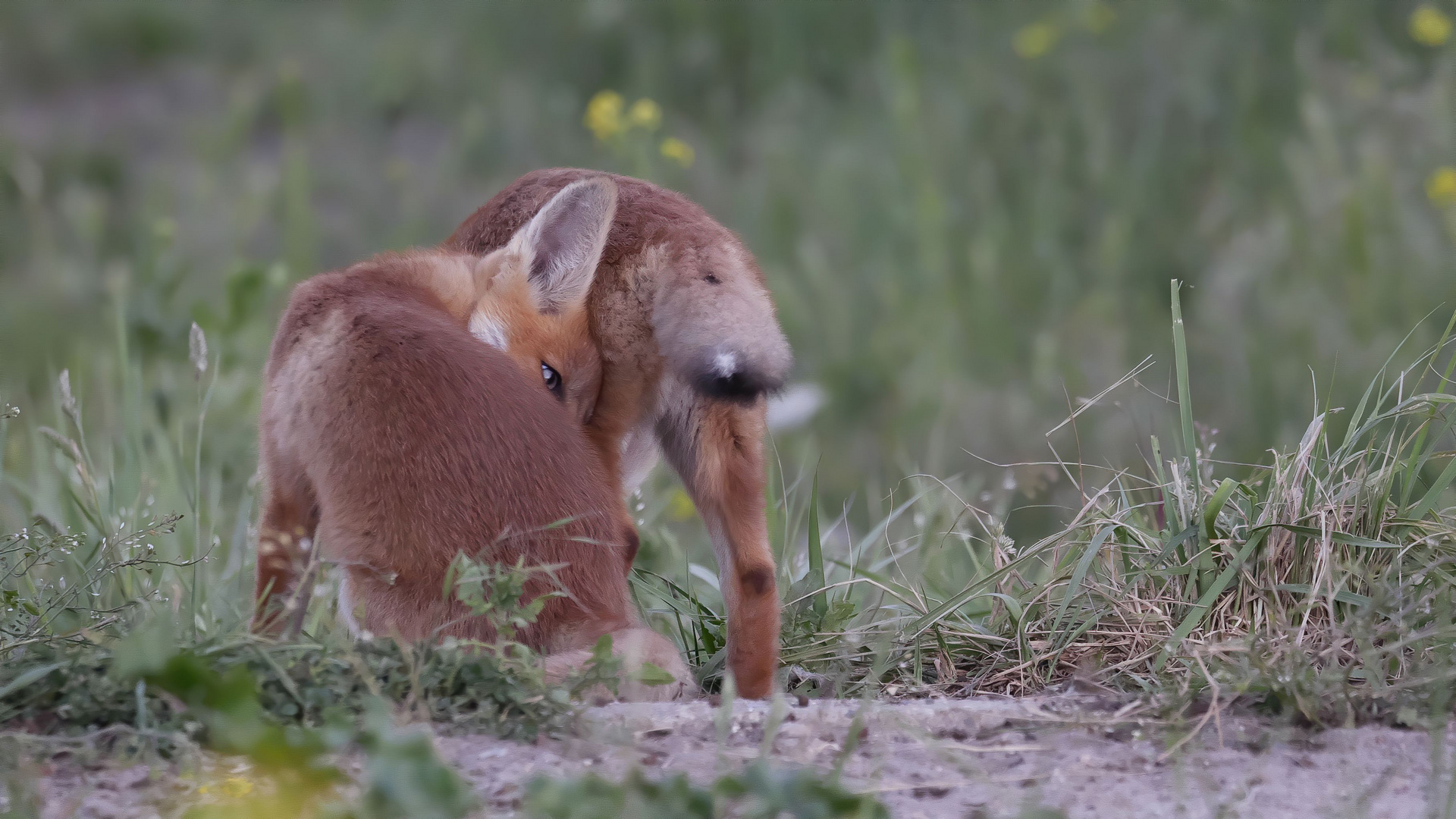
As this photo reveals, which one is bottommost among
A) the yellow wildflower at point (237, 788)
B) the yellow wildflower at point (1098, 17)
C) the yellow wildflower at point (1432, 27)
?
the yellow wildflower at point (237, 788)

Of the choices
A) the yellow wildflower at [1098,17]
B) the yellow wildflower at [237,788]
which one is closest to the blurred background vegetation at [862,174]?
the yellow wildflower at [1098,17]

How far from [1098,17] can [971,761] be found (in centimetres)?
941

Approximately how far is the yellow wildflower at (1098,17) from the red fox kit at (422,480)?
8.32 m

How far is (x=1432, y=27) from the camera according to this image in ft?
27.7

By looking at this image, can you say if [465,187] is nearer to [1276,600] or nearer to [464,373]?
[464,373]

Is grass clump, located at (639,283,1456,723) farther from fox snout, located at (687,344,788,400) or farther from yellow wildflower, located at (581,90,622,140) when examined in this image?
yellow wildflower, located at (581,90,622,140)

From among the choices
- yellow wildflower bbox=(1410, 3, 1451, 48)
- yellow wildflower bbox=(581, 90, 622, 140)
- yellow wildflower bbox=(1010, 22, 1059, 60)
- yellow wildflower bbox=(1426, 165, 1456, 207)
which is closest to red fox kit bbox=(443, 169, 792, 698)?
yellow wildflower bbox=(581, 90, 622, 140)

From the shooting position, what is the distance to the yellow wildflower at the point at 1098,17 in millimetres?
10547

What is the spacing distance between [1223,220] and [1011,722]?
24.8ft

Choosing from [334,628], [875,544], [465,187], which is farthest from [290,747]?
[465,187]

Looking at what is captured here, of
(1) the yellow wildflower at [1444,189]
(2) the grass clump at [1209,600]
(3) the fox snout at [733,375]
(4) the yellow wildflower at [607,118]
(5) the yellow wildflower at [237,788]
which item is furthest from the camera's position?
(4) the yellow wildflower at [607,118]

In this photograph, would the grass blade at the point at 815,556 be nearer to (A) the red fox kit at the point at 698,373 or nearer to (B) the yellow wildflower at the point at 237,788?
(A) the red fox kit at the point at 698,373

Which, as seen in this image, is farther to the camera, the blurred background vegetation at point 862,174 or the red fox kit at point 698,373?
the blurred background vegetation at point 862,174

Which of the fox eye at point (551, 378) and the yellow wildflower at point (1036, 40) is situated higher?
the yellow wildflower at point (1036, 40)
